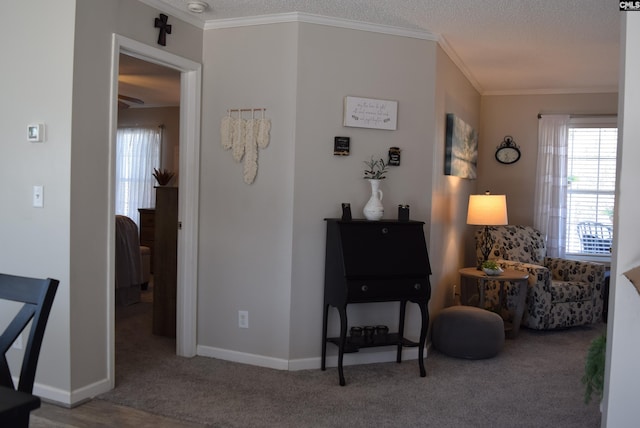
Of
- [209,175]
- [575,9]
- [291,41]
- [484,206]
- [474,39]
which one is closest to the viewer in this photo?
[575,9]

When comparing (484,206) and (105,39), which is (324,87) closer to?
(105,39)

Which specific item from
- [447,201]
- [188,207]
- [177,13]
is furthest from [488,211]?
[177,13]

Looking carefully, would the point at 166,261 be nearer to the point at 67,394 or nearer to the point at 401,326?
the point at 67,394

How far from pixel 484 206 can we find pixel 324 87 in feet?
6.43

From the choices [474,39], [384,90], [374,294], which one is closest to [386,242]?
[374,294]

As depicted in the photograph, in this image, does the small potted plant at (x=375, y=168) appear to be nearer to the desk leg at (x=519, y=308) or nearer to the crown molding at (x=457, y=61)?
the crown molding at (x=457, y=61)

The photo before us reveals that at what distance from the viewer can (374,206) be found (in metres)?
3.61

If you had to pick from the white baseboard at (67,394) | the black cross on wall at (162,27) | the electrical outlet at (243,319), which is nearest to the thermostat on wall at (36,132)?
the black cross on wall at (162,27)

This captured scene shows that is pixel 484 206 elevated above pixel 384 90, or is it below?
below

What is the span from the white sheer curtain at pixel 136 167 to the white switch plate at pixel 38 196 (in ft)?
15.6

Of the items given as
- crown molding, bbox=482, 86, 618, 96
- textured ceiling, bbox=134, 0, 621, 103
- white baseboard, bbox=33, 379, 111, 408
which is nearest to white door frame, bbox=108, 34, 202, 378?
textured ceiling, bbox=134, 0, 621, 103

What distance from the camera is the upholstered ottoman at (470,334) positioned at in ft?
12.8

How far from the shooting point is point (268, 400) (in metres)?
3.09

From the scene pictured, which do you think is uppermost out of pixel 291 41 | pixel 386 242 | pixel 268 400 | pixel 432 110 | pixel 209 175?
pixel 291 41
